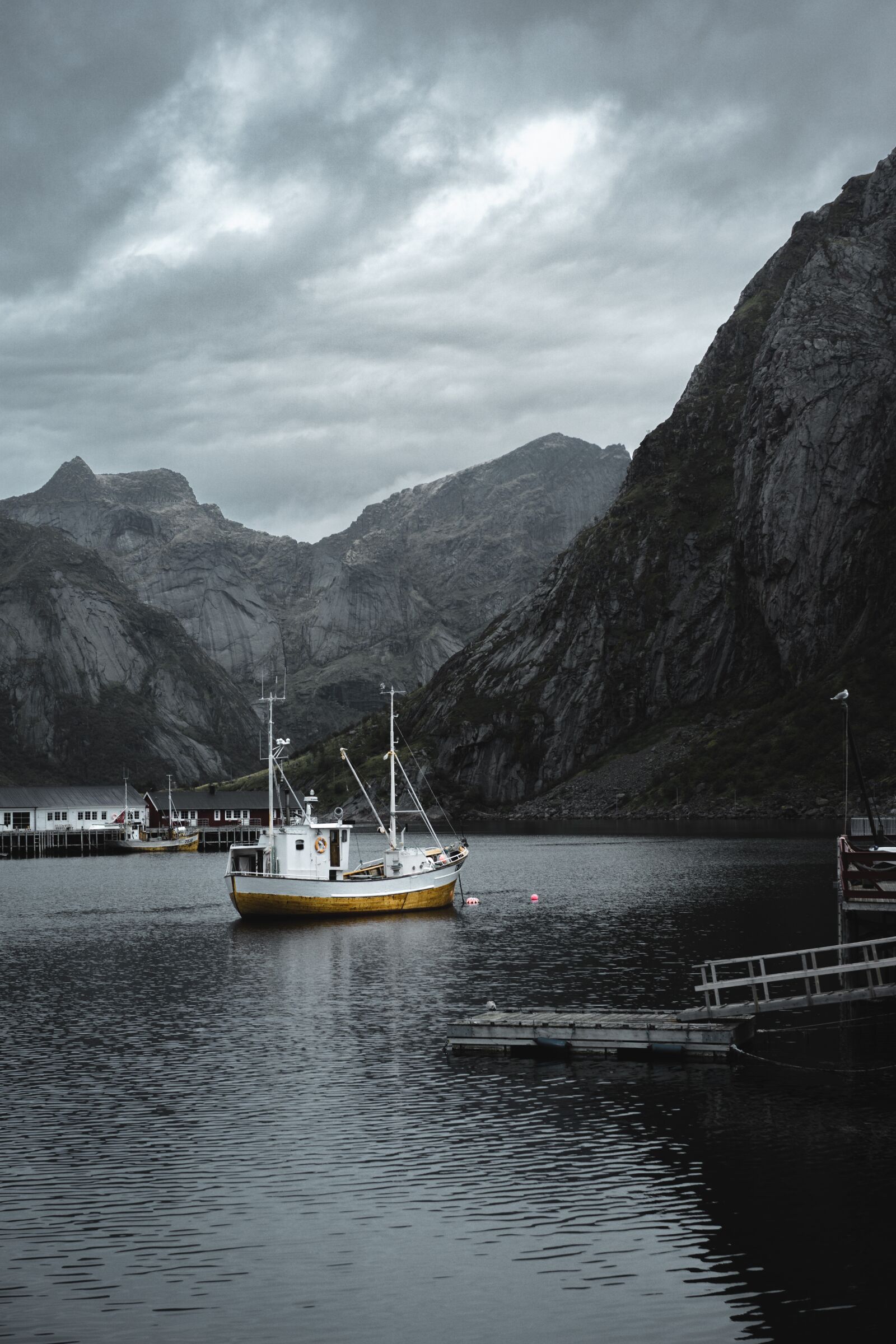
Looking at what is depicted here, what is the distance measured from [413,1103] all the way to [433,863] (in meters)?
73.9

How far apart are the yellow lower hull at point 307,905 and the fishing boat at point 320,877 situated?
0.15 feet

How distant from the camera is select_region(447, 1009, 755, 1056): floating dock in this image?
49.1 meters

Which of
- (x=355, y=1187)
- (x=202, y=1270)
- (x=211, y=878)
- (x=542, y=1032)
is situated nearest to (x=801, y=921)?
(x=542, y=1032)

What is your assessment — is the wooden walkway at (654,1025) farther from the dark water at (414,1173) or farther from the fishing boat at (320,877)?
the fishing boat at (320,877)

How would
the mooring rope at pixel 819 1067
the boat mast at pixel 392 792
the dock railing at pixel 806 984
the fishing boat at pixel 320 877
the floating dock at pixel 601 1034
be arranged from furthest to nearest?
the boat mast at pixel 392 792 < the fishing boat at pixel 320 877 < the dock railing at pixel 806 984 < the floating dock at pixel 601 1034 < the mooring rope at pixel 819 1067

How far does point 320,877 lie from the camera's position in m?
110

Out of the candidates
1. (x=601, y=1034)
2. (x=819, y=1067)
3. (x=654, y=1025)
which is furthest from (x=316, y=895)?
(x=819, y=1067)

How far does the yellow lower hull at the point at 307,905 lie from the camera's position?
10706cm

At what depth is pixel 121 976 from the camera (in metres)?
76.6

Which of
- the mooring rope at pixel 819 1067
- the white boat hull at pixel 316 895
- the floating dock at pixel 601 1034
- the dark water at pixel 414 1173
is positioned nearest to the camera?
the dark water at pixel 414 1173

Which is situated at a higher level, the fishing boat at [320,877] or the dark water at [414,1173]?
the fishing boat at [320,877]

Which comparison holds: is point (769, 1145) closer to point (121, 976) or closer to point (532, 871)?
point (121, 976)

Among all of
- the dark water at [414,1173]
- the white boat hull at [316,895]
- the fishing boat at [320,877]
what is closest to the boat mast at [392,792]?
the fishing boat at [320,877]

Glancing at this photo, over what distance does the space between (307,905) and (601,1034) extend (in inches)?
2392
